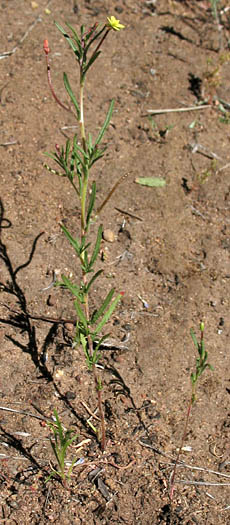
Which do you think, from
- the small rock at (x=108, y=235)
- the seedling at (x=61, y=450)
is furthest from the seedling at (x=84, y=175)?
the small rock at (x=108, y=235)

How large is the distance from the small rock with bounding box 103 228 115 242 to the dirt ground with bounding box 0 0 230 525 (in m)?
0.04

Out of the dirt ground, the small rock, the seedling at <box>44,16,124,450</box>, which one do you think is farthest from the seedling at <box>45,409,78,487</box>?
the small rock

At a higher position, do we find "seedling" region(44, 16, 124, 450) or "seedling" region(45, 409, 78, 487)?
"seedling" region(44, 16, 124, 450)

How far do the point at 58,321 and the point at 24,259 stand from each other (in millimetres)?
410

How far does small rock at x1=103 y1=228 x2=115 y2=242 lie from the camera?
11.2 ft

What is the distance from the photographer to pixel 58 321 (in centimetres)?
300

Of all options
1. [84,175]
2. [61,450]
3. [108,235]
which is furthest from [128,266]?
[84,175]

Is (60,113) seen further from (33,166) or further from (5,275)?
(5,275)

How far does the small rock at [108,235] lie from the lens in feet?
11.2

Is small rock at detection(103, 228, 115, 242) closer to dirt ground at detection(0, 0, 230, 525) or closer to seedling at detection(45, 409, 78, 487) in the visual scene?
dirt ground at detection(0, 0, 230, 525)

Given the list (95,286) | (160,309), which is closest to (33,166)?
(95,286)

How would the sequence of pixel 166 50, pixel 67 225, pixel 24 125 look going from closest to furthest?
pixel 67 225 → pixel 24 125 → pixel 166 50

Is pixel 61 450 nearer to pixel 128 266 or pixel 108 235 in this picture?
pixel 128 266

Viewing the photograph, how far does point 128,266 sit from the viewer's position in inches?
131
